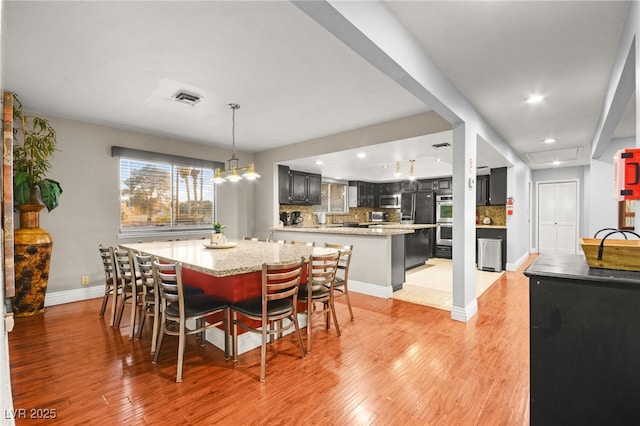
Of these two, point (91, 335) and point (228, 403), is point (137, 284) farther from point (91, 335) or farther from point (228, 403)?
point (228, 403)

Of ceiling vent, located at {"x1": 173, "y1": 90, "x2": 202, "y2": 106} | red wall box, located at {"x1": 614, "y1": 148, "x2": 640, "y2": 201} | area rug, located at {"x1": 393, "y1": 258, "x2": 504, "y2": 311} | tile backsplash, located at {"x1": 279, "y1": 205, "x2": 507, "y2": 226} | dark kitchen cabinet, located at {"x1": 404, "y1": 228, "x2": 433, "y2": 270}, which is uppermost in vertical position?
ceiling vent, located at {"x1": 173, "y1": 90, "x2": 202, "y2": 106}

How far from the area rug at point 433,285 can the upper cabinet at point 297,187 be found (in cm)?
264

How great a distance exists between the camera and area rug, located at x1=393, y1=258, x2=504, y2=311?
4125mm

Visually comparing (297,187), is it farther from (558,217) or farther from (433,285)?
(558,217)

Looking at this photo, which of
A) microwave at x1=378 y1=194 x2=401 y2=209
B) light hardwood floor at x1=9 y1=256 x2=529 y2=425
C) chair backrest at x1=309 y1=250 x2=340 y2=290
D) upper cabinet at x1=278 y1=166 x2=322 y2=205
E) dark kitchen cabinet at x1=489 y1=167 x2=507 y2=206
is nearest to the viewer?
light hardwood floor at x1=9 y1=256 x2=529 y2=425

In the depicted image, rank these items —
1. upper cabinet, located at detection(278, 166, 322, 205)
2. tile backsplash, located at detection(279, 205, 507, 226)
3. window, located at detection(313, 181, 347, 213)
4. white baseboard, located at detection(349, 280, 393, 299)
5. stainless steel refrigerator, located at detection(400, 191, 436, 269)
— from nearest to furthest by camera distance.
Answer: white baseboard, located at detection(349, 280, 393, 299)
upper cabinet, located at detection(278, 166, 322, 205)
stainless steel refrigerator, located at detection(400, 191, 436, 269)
tile backsplash, located at detection(279, 205, 507, 226)
window, located at detection(313, 181, 347, 213)

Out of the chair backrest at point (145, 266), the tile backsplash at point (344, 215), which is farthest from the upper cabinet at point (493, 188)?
the chair backrest at point (145, 266)

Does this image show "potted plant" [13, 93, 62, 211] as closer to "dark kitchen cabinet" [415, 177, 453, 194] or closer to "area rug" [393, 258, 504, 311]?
"area rug" [393, 258, 504, 311]

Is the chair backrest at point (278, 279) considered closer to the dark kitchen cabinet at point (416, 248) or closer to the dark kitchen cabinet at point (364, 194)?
the dark kitchen cabinet at point (416, 248)

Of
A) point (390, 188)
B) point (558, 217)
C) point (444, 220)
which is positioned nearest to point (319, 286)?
point (444, 220)

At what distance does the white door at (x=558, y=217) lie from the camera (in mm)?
7859

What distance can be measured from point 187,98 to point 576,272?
3.58 meters

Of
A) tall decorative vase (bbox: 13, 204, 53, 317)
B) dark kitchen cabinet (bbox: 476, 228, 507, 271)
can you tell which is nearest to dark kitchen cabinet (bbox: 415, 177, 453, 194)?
dark kitchen cabinet (bbox: 476, 228, 507, 271)

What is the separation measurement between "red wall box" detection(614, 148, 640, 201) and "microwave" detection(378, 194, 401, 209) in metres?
7.41
